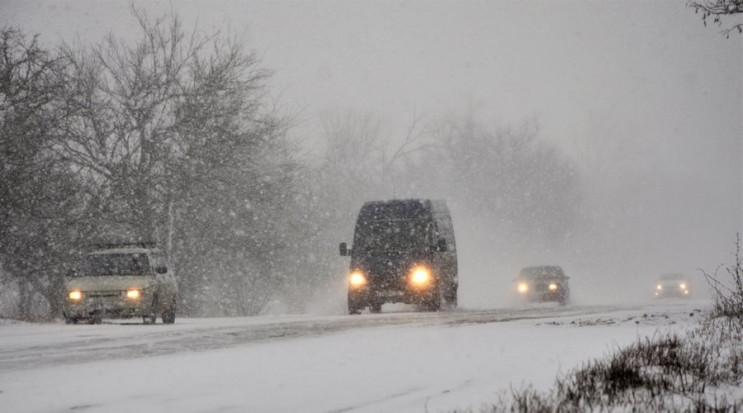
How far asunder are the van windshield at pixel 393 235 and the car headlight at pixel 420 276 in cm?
59

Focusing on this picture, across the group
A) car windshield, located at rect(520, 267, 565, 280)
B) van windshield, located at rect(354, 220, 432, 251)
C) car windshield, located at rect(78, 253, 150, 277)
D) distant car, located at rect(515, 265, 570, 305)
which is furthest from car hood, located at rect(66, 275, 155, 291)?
car windshield, located at rect(520, 267, 565, 280)

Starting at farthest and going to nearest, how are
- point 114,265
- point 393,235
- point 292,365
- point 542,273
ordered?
point 542,273 < point 393,235 < point 114,265 < point 292,365

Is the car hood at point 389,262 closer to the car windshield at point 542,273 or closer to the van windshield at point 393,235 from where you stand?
the van windshield at point 393,235

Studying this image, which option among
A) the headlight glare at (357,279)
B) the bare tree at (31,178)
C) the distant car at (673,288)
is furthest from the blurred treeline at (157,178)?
the distant car at (673,288)

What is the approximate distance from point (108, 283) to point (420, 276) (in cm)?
743

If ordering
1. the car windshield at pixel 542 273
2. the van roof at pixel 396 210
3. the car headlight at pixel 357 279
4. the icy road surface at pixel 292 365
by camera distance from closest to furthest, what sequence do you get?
the icy road surface at pixel 292 365, the car headlight at pixel 357 279, the van roof at pixel 396 210, the car windshield at pixel 542 273

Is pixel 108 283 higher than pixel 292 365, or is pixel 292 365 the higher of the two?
pixel 108 283

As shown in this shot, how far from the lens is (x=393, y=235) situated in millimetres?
21625

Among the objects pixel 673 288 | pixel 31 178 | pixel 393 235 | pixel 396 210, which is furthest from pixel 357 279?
pixel 673 288

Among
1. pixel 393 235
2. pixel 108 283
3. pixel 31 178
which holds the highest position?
pixel 31 178

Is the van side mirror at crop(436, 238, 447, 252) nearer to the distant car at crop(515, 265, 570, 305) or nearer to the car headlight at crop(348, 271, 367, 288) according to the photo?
the car headlight at crop(348, 271, 367, 288)

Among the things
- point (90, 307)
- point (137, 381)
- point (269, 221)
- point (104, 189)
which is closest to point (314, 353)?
point (137, 381)

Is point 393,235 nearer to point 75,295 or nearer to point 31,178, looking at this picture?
point 75,295

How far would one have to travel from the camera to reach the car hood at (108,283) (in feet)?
61.0
